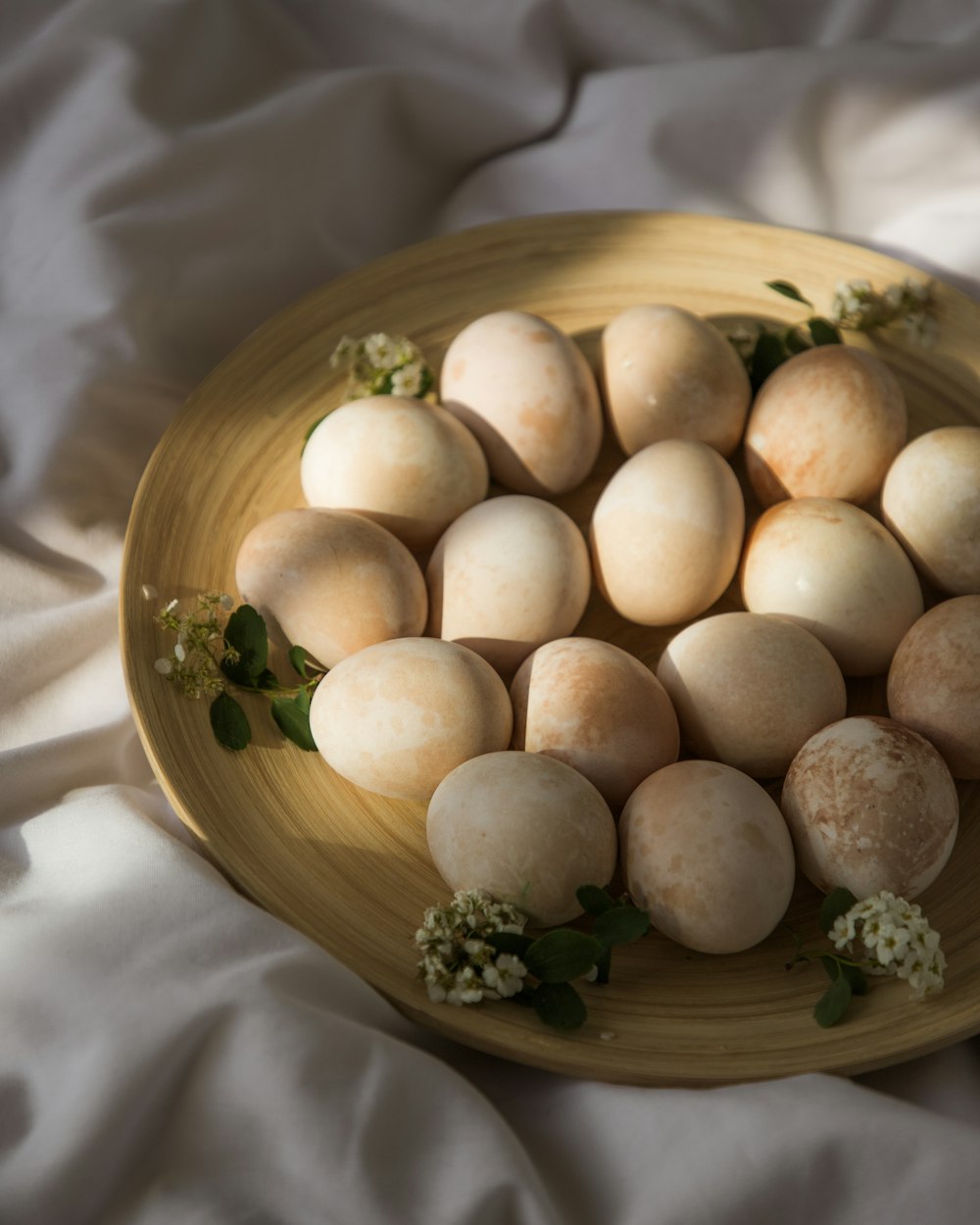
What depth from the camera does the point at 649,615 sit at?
1.02m

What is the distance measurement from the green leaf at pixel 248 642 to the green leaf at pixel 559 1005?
331 millimetres

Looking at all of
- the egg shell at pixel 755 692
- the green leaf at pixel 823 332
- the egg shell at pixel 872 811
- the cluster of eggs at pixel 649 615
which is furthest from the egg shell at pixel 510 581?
the green leaf at pixel 823 332

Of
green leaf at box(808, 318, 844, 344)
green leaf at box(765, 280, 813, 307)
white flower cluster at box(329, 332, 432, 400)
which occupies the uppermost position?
green leaf at box(765, 280, 813, 307)

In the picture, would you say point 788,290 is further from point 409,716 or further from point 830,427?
point 409,716

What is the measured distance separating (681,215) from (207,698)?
70cm

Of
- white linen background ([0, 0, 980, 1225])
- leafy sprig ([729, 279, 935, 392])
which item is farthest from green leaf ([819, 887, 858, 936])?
leafy sprig ([729, 279, 935, 392])

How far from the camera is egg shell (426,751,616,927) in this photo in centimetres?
82

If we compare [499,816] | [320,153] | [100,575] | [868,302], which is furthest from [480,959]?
[320,153]

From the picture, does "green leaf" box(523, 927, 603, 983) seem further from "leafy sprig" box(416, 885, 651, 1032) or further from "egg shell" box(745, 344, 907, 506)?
"egg shell" box(745, 344, 907, 506)

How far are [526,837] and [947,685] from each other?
0.33 m

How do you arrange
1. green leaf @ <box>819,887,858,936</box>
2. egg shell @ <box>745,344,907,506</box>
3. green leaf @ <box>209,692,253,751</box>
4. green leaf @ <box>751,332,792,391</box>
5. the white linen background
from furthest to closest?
green leaf @ <box>751,332,792,391</box>, egg shell @ <box>745,344,907,506</box>, green leaf @ <box>209,692,253,751</box>, green leaf @ <box>819,887,858,936</box>, the white linen background

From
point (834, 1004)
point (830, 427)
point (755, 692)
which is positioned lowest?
point (834, 1004)

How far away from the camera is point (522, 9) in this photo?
4.52 ft

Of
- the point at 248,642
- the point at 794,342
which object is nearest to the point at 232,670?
the point at 248,642
